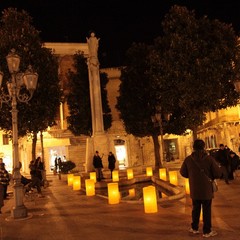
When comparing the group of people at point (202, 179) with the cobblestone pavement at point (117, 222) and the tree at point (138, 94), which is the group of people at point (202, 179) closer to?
the cobblestone pavement at point (117, 222)

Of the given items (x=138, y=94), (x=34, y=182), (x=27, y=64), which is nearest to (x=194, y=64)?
(x=138, y=94)

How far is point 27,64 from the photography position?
63.4 feet

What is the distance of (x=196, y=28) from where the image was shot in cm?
2088

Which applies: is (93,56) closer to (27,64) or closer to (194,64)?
(27,64)

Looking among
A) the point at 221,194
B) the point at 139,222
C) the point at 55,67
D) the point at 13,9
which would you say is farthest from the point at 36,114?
the point at 139,222

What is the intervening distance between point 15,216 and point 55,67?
12.4 meters

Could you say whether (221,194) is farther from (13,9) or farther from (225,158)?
(13,9)

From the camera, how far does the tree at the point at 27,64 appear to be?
1919 centimetres

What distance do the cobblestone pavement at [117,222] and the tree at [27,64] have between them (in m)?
8.71

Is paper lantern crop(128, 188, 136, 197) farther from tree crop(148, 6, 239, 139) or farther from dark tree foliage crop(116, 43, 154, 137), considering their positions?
dark tree foliage crop(116, 43, 154, 137)

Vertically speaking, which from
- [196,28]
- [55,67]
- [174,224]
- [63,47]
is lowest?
[174,224]

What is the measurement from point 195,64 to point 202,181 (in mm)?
14910

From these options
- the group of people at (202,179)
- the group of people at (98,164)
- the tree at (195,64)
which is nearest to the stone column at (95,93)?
the group of people at (98,164)

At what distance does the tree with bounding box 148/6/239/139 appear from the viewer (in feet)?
66.4
